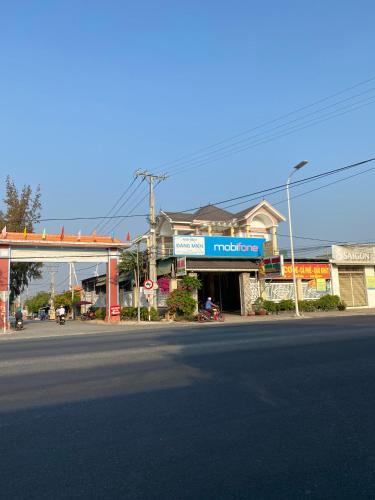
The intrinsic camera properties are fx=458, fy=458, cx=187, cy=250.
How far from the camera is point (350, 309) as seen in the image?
36.8 meters

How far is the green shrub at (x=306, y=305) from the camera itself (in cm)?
3444

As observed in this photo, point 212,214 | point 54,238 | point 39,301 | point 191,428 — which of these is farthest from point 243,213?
point 39,301

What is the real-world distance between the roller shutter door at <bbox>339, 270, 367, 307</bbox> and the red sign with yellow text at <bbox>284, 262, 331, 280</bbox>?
73.2 inches

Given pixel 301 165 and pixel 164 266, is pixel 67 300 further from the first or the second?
pixel 301 165

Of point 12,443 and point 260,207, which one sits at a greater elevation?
point 260,207

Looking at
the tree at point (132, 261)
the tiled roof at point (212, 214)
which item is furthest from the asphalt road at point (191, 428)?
the tiled roof at point (212, 214)

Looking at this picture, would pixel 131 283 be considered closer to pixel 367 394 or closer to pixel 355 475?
pixel 367 394

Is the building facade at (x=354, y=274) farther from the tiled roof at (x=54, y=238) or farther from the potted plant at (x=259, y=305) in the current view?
the tiled roof at (x=54, y=238)

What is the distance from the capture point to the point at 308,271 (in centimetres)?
3653

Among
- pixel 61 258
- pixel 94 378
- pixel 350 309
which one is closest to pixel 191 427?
pixel 94 378

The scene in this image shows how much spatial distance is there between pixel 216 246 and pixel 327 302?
990cm

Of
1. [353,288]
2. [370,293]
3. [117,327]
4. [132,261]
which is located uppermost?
[132,261]

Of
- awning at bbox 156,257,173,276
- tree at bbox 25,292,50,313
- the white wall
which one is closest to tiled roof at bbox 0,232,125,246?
awning at bbox 156,257,173,276

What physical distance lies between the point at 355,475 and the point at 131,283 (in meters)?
35.9
